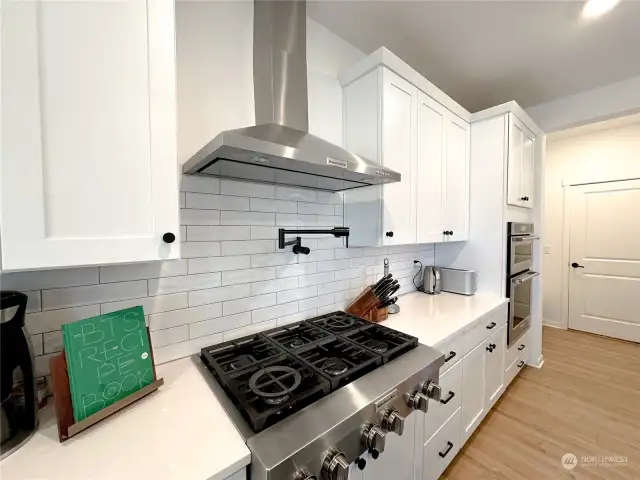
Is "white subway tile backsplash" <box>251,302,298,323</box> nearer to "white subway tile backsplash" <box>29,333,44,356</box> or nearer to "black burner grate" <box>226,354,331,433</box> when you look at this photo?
"black burner grate" <box>226,354,331,433</box>

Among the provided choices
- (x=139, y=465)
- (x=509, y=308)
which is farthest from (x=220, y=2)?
(x=509, y=308)

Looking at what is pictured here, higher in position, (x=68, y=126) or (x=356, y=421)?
(x=68, y=126)

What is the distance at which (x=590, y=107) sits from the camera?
94.0 inches

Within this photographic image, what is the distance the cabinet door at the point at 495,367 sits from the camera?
1852mm

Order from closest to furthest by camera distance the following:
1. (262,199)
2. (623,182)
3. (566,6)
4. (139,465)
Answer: (139,465), (262,199), (566,6), (623,182)

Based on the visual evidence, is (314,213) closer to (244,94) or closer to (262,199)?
(262,199)

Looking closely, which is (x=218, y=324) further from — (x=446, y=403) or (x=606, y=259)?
(x=606, y=259)

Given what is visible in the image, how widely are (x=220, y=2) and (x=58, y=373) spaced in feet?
5.18

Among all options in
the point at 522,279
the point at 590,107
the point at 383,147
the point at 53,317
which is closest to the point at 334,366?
the point at 53,317

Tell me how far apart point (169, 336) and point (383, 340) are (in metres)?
0.97

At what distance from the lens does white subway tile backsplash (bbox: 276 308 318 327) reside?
1.44 m

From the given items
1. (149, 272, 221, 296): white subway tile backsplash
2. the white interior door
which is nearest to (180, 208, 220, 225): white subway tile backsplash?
(149, 272, 221, 296): white subway tile backsplash

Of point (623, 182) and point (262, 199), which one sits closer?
point (262, 199)

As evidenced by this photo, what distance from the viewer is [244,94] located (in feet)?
4.24
